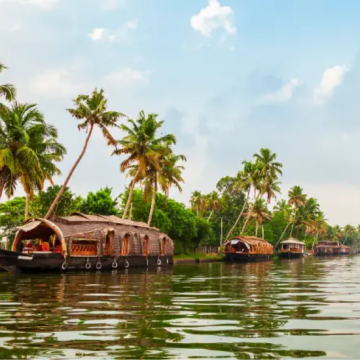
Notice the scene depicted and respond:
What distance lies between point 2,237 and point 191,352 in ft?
124

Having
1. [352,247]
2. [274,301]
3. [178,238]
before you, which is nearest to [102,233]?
[274,301]

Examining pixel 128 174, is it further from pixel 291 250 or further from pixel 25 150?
pixel 291 250

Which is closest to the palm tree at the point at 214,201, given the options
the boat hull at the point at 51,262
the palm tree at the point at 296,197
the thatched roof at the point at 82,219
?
the palm tree at the point at 296,197

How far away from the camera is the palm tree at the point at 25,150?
23219 millimetres

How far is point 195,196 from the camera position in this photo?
79438 millimetres

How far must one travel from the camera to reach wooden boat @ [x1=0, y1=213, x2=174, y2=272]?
19859 mm

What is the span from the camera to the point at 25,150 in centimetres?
2317

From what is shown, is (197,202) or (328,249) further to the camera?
(328,249)

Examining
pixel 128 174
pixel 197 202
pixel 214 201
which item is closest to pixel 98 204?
pixel 128 174

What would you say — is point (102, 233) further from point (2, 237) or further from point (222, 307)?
point (2, 237)

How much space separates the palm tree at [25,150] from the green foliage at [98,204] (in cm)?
1144

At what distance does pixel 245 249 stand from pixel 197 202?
29533 millimetres

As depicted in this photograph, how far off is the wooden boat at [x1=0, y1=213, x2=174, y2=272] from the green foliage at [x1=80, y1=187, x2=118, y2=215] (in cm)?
1080

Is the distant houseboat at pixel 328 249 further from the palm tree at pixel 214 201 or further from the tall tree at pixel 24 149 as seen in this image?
the tall tree at pixel 24 149
